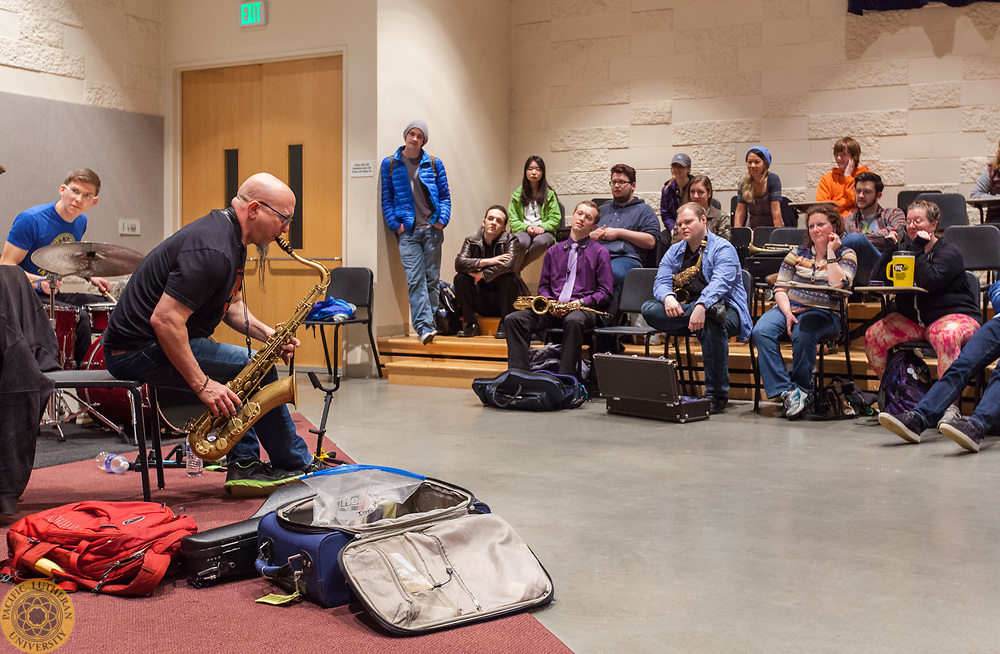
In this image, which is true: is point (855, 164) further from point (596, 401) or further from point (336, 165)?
point (336, 165)

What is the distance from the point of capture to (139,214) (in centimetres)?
857

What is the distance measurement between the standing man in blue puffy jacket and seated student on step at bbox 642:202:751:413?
234 centimetres

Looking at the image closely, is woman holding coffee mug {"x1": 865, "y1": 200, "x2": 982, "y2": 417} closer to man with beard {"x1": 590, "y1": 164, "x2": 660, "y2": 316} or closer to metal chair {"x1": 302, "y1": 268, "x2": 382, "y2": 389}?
man with beard {"x1": 590, "y1": 164, "x2": 660, "y2": 316}

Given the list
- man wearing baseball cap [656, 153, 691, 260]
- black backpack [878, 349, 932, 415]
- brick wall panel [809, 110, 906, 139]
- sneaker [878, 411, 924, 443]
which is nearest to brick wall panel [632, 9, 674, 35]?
brick wall panel [809, 110, 906, 139]

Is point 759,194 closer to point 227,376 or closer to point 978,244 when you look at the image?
point 978,244

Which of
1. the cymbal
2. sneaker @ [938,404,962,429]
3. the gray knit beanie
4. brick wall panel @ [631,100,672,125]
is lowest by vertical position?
sneaker @ [938,404,962,429]

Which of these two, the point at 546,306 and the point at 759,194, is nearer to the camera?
the point at 546,306

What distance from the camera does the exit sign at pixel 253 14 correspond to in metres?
8.30

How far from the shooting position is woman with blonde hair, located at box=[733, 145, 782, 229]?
304 inches

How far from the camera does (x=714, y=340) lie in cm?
601

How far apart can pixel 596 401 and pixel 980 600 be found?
410cm

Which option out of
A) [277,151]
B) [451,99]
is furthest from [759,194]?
[277,151]

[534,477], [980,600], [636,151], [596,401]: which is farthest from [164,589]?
[636,151]

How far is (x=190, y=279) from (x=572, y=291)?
3.75 m
